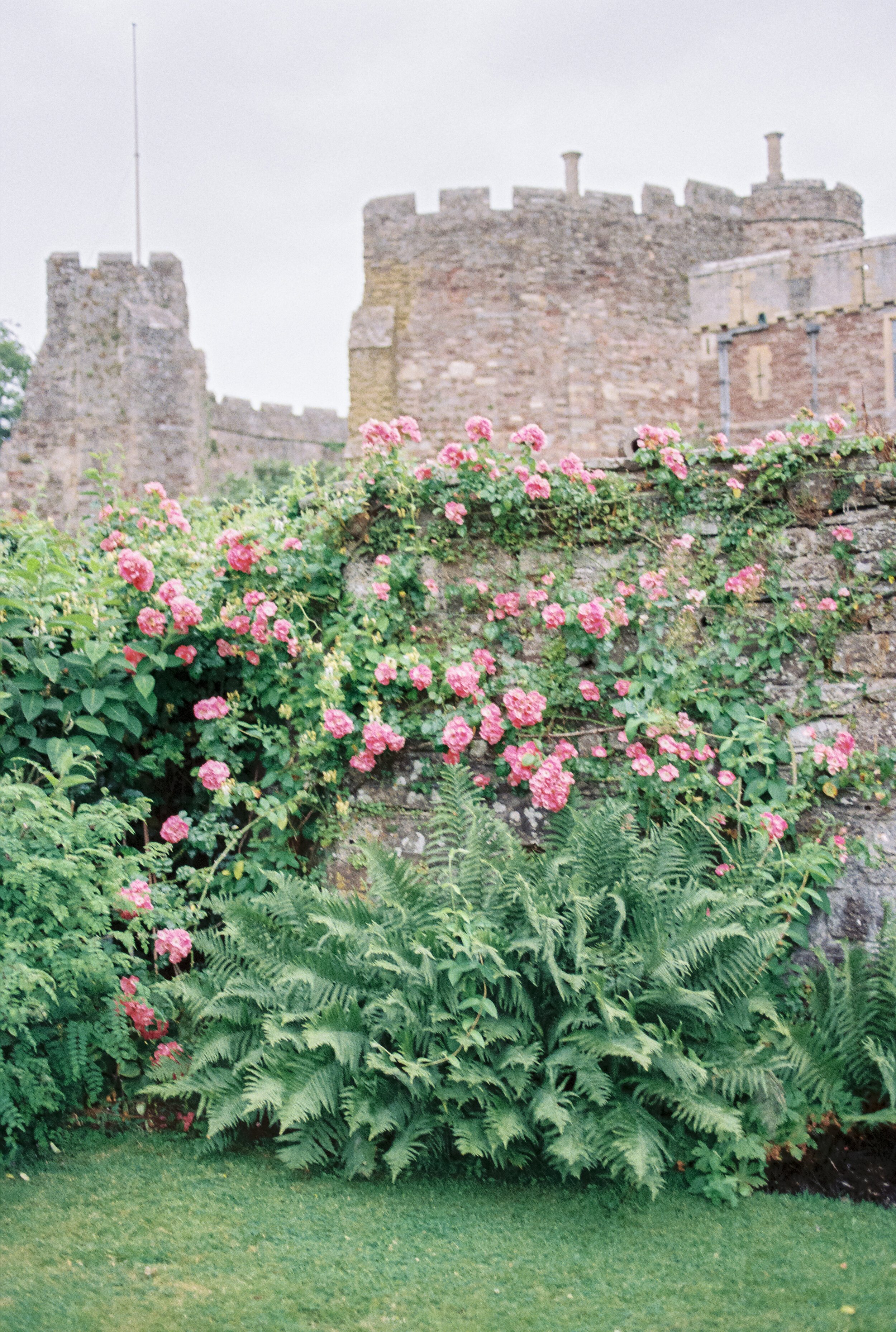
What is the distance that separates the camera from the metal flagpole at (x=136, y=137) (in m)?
19.6

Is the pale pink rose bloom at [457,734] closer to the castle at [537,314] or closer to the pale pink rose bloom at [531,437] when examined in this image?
the pale pink rose bloom at [531,437]

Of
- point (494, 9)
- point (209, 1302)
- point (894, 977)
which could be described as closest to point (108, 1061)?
point (209, 1302)

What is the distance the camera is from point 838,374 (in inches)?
463

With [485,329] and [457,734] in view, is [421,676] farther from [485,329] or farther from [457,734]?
[485,329]

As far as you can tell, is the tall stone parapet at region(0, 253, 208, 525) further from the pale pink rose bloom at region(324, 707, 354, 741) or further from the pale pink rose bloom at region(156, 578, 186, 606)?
the pale pink rose bloom at region(324, 707, 354, 741)

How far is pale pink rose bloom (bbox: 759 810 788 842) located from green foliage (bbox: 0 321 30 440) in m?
30.8

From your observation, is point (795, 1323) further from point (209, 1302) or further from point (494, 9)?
point (494, 9)

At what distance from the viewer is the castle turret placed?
54.6 ft

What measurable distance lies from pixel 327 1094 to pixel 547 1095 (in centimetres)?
71

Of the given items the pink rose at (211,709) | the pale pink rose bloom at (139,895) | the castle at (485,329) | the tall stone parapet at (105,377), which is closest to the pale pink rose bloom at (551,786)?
the pink rose at (211,709)

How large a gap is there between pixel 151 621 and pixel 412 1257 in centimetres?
273

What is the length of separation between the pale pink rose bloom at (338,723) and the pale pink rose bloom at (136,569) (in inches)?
40.7

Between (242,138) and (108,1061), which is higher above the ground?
(242,138)

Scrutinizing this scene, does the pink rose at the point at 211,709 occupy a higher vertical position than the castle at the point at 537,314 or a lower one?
lower
